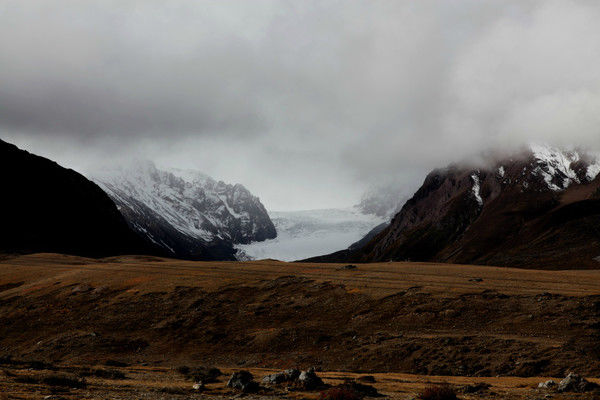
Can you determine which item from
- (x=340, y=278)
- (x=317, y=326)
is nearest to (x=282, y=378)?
(x=317, y=326)

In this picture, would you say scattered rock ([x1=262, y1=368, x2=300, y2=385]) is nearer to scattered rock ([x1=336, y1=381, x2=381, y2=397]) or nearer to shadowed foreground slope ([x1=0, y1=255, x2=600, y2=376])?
scattered rock ([x1=336, y1=381, x2=381, y2=397])

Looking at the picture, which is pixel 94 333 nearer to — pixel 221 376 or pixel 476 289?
pixel 221 376

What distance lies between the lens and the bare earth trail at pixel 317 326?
120 ft

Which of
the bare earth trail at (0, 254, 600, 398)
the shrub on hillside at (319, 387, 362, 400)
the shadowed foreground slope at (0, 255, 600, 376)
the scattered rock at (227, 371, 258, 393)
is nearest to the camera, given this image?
the shrub on hillside at (319, 387, 362, 400)

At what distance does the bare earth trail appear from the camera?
3650 centimetres

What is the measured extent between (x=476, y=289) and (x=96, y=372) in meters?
40.7

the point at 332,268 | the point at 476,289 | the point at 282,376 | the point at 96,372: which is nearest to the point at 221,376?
the point at 282,376

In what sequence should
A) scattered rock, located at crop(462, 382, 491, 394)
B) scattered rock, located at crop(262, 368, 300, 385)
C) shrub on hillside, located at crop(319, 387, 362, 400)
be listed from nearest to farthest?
shrub on hillside, located at crop(319, 387, 362, 400) → scattered rock, located at crop(462, 382, 491, 394) → scattered rock, located at crop(262, 368, 300, 385)

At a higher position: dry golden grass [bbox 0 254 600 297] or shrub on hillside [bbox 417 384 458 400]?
dry golden grass [bbox 0 254 600 297]

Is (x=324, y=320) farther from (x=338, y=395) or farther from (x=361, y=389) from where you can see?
(x=338, y=395)

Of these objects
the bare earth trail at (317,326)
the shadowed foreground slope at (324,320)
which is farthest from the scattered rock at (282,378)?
the shadowed foreground slope at (324,320)

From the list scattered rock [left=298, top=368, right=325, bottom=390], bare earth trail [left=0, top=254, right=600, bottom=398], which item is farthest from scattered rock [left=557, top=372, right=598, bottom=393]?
scattered rock [left=298, top=368, right=325, bottom=390]

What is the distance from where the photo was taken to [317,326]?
50.3 meters

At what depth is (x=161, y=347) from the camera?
164ft
